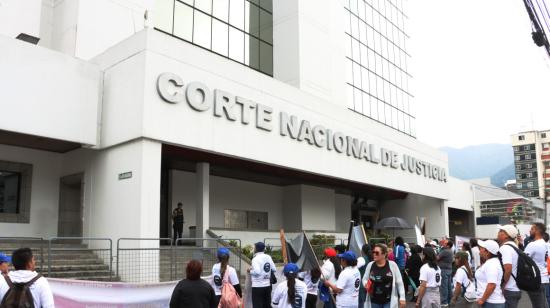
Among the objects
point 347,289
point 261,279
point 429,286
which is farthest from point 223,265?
point 429,286

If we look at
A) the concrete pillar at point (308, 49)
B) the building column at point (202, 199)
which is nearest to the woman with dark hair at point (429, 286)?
the building column at point (202, 199)

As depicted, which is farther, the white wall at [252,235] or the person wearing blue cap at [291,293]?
the white wall at [252,235]

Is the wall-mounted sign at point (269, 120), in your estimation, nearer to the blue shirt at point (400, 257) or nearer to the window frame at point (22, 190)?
the window frame at point (22, 190)

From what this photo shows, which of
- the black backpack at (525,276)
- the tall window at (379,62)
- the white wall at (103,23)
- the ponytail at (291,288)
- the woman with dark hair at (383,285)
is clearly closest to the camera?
the black backpack at (525,276)

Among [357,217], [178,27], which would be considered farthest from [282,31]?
[357,217]

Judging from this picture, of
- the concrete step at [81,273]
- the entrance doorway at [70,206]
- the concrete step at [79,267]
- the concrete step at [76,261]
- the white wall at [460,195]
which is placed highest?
the white wall at [460,195]

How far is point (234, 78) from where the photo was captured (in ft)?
64.4

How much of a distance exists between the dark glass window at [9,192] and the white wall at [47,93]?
294cm

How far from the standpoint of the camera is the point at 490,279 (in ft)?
24.2

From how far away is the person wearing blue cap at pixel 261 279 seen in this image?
10.4 metres

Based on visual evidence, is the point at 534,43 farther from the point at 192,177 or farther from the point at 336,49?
the point at 336,49

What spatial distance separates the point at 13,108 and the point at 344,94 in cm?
1944

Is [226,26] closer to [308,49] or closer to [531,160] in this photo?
[308,49]

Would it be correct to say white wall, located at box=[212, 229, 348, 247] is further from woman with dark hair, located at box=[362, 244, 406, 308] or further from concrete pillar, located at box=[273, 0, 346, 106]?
woman with dark hair, located at box=[362, 244, 406, 308]
